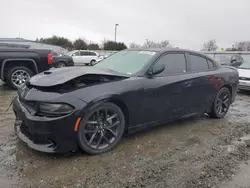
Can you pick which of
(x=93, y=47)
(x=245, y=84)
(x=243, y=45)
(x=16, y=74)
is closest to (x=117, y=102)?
(x=16, y=74)

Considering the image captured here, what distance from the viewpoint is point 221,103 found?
15.8 ft

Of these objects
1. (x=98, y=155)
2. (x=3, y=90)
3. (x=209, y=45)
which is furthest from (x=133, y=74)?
(x=209, y=45)

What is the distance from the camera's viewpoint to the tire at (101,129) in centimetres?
276

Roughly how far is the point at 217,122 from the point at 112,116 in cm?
267

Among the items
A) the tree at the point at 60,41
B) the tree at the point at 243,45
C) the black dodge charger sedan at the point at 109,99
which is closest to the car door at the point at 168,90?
the black dodge charger sedan at the point at 109,99

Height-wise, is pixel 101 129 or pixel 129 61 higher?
pixel 129 61

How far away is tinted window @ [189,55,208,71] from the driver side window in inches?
7.6

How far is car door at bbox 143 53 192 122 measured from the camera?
3.38 m

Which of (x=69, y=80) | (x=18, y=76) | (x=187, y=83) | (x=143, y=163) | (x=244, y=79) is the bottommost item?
(x=143, y=163)

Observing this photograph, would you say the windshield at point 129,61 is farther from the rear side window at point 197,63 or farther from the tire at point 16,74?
the tire at point 16,74

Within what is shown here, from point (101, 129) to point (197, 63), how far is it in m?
2.45

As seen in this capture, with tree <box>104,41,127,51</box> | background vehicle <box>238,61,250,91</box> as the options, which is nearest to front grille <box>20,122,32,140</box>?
background vehicle <box>238,61,250,91</box>

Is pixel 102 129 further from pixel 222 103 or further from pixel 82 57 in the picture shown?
pixel 82 57

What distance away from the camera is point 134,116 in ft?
10.6
